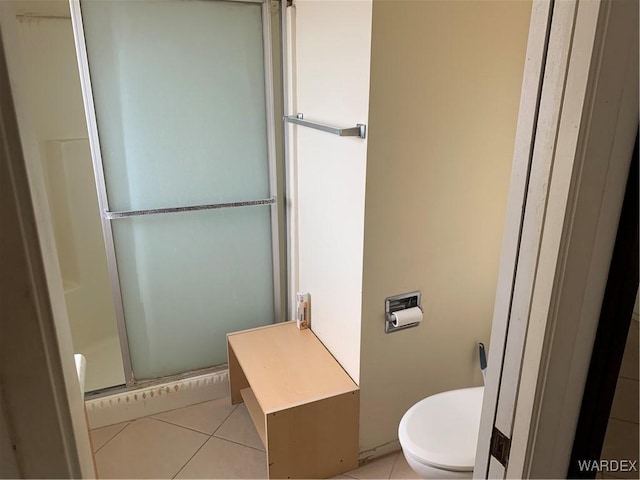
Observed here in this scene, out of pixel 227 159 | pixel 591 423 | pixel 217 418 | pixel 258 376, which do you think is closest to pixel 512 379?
pixel 591 423

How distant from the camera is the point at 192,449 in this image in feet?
7.39

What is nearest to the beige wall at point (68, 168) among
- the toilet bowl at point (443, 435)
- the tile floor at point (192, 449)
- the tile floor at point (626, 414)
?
the tile floor at point (192, 449)

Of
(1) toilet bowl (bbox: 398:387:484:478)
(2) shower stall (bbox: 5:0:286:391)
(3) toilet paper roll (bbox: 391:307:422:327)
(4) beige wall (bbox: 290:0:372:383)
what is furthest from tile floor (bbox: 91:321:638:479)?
(3) toilet paper roll (bbox: 391:307:422:327)

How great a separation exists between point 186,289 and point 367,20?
1.46 metres

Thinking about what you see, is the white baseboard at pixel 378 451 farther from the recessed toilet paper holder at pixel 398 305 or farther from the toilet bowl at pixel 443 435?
the recessed toilet paper holder at pixel 398 305

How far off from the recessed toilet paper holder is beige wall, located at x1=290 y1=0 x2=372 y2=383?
0.12 metres

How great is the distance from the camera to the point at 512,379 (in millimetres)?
887

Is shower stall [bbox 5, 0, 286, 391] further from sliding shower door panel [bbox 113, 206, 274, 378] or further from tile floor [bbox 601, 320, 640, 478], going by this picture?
tile floor [bbox 601, 320, 640, 478]

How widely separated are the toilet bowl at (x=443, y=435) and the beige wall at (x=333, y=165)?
307 millimetres

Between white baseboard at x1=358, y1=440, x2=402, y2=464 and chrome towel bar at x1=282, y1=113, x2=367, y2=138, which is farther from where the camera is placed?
white baseboard at x1=358, y1=440, x2=402, y2=464

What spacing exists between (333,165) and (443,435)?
1.08 metres

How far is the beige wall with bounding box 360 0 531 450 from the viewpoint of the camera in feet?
5.60

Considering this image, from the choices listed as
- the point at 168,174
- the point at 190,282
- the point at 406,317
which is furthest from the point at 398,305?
the point at 168,174

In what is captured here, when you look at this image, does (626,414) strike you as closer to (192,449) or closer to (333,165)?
(333,165)
